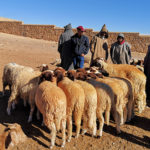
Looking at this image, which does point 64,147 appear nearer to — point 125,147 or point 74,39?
point 125,147

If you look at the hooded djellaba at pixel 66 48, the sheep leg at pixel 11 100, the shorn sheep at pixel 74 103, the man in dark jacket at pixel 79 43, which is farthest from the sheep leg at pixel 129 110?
the sheep leg at pixel 11 100

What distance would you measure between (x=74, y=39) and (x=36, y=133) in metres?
3.50

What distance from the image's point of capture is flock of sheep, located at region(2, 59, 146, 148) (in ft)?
Answer: 10.9

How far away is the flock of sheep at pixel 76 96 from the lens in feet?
10.9

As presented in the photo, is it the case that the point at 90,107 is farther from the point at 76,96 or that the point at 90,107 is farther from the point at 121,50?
the point at 121,50

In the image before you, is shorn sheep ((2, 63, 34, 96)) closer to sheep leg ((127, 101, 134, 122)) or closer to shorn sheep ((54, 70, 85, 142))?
shorn sheep ((54, 70, 85, 142))

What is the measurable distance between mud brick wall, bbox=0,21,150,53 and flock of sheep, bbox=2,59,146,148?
57.9 feet

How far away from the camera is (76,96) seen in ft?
11.4

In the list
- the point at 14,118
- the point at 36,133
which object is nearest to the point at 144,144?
the point at 36,133

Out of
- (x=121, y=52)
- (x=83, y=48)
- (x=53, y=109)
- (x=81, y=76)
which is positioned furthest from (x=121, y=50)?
(x=53, y=109)

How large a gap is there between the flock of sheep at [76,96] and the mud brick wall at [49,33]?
17647 mm

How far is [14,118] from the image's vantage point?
4359mm

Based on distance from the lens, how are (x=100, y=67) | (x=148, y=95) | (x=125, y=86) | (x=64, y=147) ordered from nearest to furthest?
(x=64, y=147), (x=125, y=86), (x=148, y=95), (x=100, y=67)

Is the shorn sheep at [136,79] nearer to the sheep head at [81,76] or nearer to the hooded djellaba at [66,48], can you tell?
the sheep head at [81,76]
